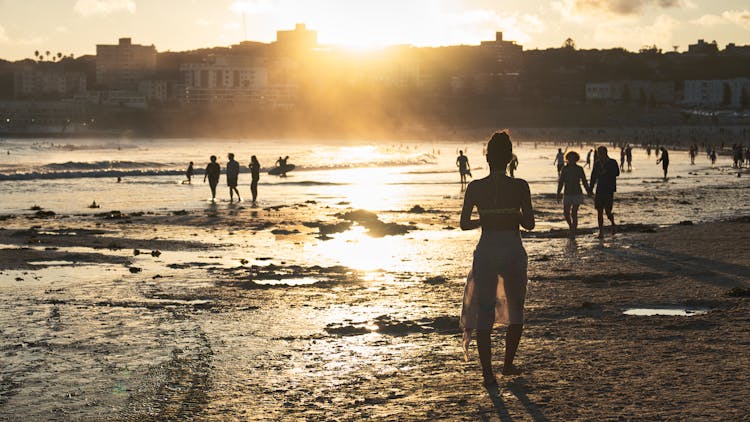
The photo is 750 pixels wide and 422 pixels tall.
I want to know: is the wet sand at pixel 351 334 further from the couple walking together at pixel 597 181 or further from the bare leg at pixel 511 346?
the couple walking together at pixel 597 181

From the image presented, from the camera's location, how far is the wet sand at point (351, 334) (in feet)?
22.7

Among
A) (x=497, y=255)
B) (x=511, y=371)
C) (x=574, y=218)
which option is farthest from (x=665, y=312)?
(x=574, y=218)

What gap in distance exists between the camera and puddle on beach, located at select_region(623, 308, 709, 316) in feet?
33.3

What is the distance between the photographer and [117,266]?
14.7 m

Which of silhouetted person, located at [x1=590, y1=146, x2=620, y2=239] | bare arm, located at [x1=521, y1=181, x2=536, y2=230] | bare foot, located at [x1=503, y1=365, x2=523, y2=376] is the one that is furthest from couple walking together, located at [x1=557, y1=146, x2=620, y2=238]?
bare arm, located at [x1=521, y1=181, x2=536, y2=230]

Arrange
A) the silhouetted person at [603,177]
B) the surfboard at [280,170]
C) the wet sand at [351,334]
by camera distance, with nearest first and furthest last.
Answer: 1. the wet sand at [351,334]
2. the silhouetted person at [603,177]
3. the surfboard at [280,170]

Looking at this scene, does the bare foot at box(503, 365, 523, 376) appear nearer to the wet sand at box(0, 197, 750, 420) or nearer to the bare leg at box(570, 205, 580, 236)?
the wet sand at box(0, 197, 750, 420)

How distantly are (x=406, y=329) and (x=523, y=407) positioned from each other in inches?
118

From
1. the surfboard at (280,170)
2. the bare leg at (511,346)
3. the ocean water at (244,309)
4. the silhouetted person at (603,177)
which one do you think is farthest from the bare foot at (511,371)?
the surfboard at (280,170)

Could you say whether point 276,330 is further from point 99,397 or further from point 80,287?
point 80,287

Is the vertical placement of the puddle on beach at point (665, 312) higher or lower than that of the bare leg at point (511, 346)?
lower

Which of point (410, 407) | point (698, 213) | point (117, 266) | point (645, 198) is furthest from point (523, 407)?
point (645, 198)

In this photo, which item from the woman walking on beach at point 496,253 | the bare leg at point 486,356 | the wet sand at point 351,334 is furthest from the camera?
the bare leg at point 486,356

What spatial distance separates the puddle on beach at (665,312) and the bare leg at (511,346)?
10.0 ft
